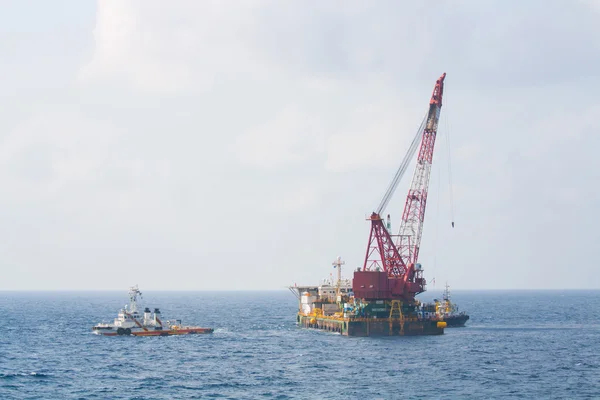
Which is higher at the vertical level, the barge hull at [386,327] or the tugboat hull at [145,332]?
the barge hull at [386,327]

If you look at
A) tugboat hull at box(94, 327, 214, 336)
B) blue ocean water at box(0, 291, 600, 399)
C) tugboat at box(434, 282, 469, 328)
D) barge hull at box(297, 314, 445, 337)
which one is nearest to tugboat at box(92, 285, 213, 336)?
tugboat hull at box(94, 327, 214, 336)

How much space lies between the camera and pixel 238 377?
100 meters

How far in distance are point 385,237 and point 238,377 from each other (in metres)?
66.4

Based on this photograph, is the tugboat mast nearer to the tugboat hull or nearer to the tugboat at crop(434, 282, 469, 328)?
the tugboat hull

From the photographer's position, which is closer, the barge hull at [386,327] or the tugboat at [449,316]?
the barge hull at [386,327]

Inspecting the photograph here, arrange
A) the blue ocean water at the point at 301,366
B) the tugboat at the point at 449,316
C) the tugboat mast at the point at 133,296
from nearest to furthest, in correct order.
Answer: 1. the blue ocean water at the point at 301,366
2. the tugboat mast at the point at 133,296
3. the tugboat at the point at 449,316

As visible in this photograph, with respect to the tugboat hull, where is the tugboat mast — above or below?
above

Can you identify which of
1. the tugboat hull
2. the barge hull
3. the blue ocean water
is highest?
the barge hull

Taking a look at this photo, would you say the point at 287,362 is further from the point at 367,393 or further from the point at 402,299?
the point at 402,299

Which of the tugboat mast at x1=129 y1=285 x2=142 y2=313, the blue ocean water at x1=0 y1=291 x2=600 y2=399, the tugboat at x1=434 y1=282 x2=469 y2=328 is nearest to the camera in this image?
the blue ocean water at x1=0 y1=291 x2=600 y2=399

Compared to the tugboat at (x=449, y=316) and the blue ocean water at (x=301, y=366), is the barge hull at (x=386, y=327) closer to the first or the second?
the blue ocean water at (x=301, y=366)

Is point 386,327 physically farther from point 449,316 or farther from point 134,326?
point 134,326

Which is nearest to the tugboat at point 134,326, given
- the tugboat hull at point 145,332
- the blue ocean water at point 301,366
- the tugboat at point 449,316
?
the tugboat hull at point 145,332

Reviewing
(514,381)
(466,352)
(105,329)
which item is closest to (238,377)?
(514,381)
